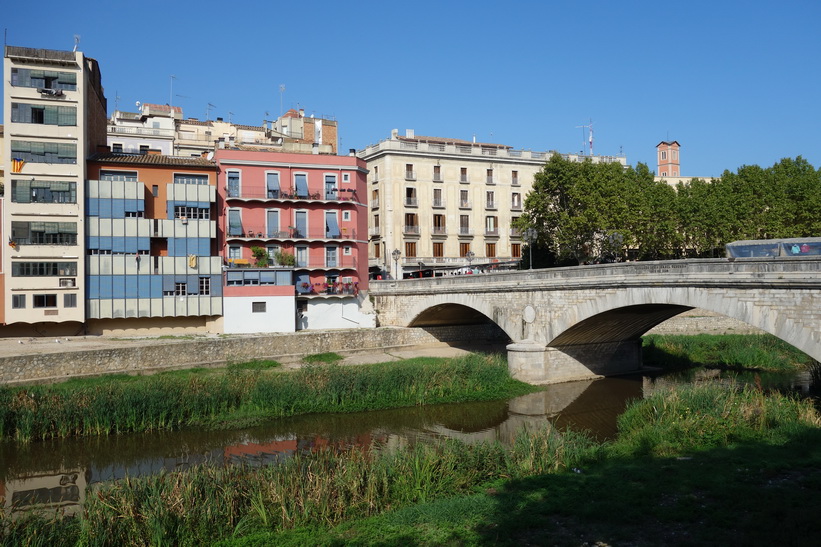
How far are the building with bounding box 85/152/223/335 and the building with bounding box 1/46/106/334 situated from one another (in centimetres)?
99

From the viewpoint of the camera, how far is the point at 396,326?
1802 inches

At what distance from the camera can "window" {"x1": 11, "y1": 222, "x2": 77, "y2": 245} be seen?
3744cm

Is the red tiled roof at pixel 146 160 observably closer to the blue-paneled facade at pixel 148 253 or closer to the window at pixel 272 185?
the blue-paneled facade at pixel 148 253

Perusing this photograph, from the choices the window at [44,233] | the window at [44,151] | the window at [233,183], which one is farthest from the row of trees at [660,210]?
the window at [44,151]

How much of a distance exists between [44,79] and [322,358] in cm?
2160

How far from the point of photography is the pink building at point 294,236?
42.4 meters

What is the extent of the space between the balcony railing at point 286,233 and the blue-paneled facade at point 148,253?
5.96 ft

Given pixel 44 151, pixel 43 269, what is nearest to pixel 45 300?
pixel 43 269

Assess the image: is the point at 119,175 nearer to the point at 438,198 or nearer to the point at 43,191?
the point at 43,191

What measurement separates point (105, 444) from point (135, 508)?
1040 cm

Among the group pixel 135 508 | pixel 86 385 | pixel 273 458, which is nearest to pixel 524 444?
pixel 273 458

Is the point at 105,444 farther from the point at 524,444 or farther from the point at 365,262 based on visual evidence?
the point at 365,262

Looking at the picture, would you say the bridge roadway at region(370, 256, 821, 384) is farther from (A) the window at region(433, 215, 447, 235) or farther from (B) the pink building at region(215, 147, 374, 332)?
(A) the window at region(433, 215, 447, 235)

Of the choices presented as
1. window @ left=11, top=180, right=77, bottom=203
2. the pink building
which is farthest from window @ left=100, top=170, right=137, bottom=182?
the pink building
